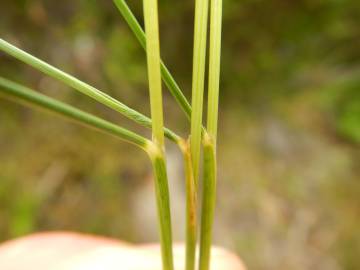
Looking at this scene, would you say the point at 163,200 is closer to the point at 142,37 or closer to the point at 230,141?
the point at 142,37

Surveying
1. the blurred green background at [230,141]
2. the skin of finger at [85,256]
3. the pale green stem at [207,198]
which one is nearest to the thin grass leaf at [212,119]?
the pale green stem at [207,198]

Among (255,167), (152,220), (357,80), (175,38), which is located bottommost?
(152,220)

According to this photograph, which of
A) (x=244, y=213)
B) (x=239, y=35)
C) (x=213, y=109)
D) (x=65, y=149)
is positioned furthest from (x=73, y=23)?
(x=213, y=109)

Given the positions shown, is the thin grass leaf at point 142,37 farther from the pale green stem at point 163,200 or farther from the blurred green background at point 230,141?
the blurred green background at point 230,141

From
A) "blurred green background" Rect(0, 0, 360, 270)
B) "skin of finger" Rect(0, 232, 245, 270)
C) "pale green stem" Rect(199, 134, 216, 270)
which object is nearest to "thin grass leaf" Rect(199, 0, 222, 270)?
"pale green stem" Rect(199, 134, 216, 270)

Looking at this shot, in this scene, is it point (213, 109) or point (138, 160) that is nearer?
point (213, 109)

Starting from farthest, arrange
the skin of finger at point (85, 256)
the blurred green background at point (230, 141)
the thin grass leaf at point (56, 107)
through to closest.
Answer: the blurred green background at point (230, 141)
the skin of finger at point (85, 256)
the thin grass leaf at point (56, 107)

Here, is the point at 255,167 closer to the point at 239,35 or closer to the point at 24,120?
the point at 239,35
